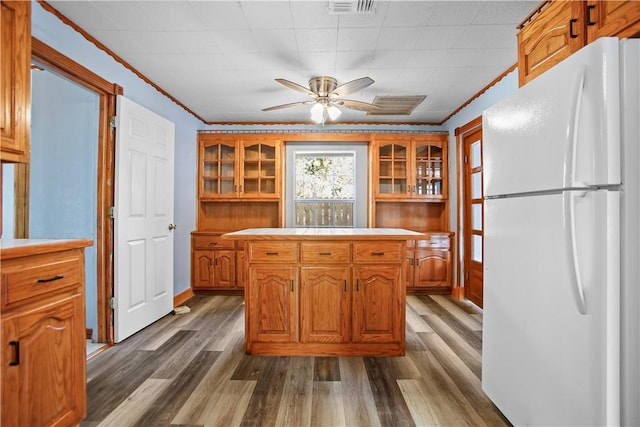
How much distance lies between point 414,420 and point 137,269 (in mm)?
2527

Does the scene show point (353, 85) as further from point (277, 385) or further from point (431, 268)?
point (431, 268)

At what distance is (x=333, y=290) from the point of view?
7.96 feet

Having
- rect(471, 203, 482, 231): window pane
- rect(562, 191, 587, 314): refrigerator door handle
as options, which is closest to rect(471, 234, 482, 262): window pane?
rect(471, 203, 482, 231): window pane

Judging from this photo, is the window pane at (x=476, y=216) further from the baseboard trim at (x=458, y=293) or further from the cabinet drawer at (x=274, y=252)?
the cabinet drawer at (x=274, y=252)

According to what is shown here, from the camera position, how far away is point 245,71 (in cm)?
301

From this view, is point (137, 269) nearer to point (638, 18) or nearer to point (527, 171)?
point (527, 171)

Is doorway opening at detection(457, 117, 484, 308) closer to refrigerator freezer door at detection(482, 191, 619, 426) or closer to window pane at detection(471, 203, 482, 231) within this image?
window pane at detection(471, 203, 482, 231)

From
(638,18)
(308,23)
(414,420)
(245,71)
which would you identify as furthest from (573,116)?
(245,71)

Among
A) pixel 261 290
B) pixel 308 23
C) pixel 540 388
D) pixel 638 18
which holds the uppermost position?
pixel 308 23

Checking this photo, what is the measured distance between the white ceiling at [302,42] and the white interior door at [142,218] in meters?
0.56

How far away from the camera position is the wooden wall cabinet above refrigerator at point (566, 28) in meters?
1.31

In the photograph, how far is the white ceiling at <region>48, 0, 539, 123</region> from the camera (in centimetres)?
211

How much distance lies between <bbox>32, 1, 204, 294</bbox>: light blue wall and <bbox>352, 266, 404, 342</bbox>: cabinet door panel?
2.50m

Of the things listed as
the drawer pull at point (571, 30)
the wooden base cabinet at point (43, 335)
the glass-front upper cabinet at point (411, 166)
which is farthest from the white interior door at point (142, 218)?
the drawer pull at point (571, 30)
